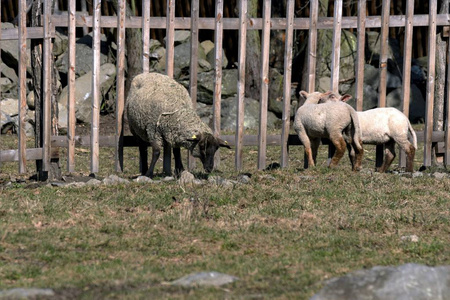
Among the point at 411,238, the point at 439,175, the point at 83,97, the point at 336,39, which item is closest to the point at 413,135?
the point at 439,175

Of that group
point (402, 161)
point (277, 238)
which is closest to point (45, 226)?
point (277, 238)

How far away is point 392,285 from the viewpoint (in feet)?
17.4

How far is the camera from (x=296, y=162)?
13.7 m

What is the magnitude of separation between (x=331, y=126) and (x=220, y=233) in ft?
13.5

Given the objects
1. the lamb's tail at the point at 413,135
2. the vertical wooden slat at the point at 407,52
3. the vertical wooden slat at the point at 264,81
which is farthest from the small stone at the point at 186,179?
the vertical wooden slat at the point at 407,52

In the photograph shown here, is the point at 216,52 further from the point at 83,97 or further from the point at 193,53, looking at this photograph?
the point at 83,97

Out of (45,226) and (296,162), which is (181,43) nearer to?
(296,162)

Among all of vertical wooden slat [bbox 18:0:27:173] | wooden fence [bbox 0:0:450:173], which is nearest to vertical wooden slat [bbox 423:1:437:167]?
wooden fence [bbox 0:0:450:173]

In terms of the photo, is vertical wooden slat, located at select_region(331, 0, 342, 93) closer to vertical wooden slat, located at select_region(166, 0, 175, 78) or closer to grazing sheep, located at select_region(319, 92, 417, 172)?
grazing sheep, located at select_region(319, 92, 417, 172)

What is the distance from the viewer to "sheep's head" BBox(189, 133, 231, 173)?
1075 cm

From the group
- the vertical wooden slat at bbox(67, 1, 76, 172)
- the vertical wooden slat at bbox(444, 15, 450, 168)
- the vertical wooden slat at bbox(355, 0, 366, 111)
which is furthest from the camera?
the vertical wooden slat at bbox(444, 15, 450, 168)

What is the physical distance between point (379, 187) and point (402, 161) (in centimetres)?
224

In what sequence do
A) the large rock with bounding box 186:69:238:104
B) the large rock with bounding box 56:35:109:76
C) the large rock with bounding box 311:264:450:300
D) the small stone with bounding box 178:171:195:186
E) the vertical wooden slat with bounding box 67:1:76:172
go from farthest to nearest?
the large rock with bounding box 56:35:109:76 → the large rock with bounding box 186:69:238:104 → the vertical wooden slat with bounding box 67:1:76:172 → the small stone with bounding box 178:171:195:186 → the large rock with bounding box 311:264:450:300

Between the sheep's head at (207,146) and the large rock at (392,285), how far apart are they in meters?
5.40
